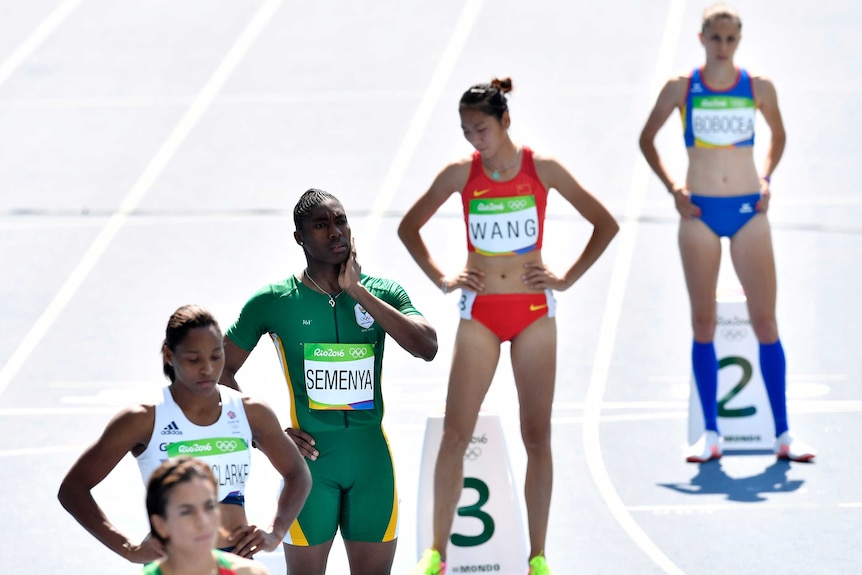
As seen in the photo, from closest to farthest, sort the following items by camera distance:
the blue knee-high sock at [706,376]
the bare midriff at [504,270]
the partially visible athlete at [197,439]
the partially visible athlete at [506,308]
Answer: the partially visible athlete at [197,439] < the partially visible athlete at [506,308] < the bare midriff at [504,270] < the blue knee-high sock at [706,376]

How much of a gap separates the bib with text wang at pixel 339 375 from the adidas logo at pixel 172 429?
924 mm

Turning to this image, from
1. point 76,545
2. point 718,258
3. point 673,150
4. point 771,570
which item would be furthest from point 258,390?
point 673,150

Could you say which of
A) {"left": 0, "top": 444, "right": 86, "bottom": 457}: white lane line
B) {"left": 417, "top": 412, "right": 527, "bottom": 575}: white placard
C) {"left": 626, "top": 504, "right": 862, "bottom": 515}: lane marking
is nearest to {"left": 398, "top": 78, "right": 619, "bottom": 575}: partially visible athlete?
{"left": 417, "top": 412, "right": 527, "bottom": 575}: white placard

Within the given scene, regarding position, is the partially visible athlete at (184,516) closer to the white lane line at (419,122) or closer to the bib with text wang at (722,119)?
the bib with text wang at (722,119)

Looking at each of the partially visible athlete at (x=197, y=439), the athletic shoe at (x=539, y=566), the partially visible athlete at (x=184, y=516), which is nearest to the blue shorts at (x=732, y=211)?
the athletic shoe at (x=539, y=566)

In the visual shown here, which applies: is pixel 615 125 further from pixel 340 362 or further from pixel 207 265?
pixel 340 362

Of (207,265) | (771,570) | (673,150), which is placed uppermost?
(673,150)

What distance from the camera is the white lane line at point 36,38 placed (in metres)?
16.8

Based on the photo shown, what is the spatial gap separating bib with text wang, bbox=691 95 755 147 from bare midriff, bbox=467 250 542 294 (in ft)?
6.37

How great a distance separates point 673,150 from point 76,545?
7.68 m

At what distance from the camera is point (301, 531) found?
244 inches

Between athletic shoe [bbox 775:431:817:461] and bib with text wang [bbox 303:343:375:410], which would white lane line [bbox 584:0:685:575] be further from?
bib with text wang [bbox 303:343:375:410]

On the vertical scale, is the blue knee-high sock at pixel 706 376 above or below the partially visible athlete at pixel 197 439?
above

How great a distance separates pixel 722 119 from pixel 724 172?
0.90ft
